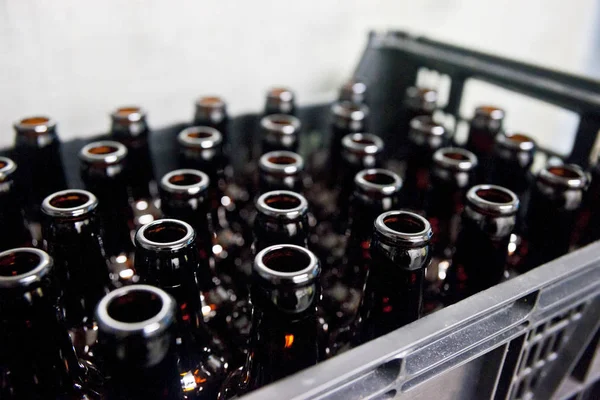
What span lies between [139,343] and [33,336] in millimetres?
143

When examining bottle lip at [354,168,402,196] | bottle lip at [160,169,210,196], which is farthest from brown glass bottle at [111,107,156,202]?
bottle lip at [354,168,402,196]

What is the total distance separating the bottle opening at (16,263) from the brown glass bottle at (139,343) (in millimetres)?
110

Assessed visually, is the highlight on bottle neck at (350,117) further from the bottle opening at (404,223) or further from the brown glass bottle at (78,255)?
the brown glass bottle at (78,255)

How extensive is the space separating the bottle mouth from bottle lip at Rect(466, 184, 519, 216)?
0.09 metres

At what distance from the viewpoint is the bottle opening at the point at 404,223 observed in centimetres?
52

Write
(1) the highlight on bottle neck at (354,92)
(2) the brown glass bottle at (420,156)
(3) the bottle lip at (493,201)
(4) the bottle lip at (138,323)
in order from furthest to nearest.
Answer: (1) the highlight on bottle neck at (354,92)
(2) the brown glass bottle at (420,156)
(3) the bottle lip at (493,201)
(4) the bottle lip at (138,323)

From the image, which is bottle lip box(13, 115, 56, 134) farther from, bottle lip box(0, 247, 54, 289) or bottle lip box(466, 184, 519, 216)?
bottle lip box(466, 184, 519, 216)

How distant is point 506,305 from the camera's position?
48cm

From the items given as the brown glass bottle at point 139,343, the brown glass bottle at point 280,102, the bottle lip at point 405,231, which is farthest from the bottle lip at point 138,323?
the brown glass bottle at point 280,102

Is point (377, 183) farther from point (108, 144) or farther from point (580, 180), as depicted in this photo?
point (108, 144)

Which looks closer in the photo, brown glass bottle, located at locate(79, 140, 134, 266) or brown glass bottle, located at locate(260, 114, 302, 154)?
brown glass bottle, located at locate(79, 140, 134, 266)

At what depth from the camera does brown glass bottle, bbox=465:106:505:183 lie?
85 cm

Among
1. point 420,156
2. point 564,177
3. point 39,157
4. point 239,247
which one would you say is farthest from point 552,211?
point 39,157

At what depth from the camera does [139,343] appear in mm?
360
